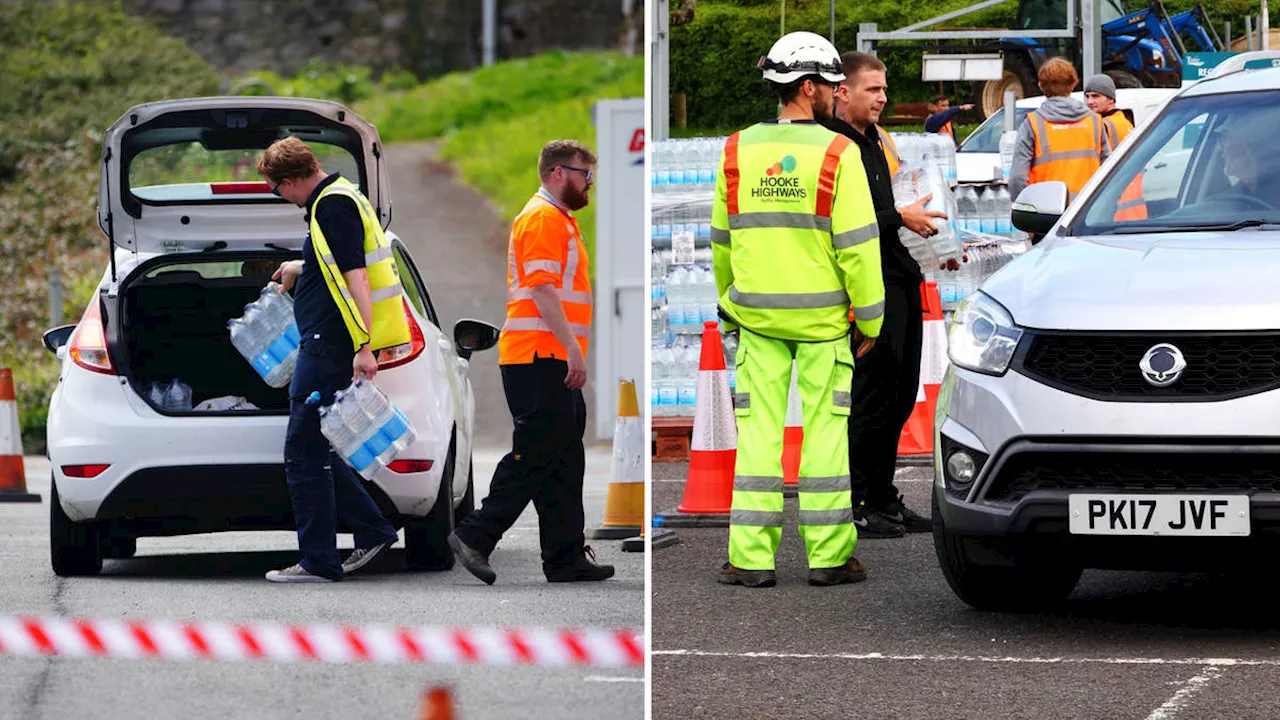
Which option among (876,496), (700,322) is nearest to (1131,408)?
(876,496)

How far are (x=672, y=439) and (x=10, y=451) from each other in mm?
3329

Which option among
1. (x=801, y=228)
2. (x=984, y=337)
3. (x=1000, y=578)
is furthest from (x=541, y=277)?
(x=1000, y=578)

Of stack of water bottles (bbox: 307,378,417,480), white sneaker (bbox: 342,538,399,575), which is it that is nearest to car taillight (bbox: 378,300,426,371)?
stack of water bottles (bbox: 307,378,417,480)

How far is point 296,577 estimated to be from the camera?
8125mm

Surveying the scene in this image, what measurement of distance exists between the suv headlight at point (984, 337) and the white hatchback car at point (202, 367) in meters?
2.03

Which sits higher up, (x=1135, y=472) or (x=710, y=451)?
(x=1135, y=472)

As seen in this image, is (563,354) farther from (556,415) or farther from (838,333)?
(838,333)

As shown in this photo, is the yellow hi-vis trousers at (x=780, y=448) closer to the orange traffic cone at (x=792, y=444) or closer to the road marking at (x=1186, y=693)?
the road marking at (x=1186, y=693)

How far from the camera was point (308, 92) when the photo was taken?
2681 centimetres

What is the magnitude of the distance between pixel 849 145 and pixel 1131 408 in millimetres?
1591

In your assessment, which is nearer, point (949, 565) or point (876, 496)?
point (949, 565)

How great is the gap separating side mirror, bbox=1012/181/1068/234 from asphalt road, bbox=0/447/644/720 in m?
1.77

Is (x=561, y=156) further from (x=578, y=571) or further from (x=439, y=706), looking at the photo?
(x=439, y=706)

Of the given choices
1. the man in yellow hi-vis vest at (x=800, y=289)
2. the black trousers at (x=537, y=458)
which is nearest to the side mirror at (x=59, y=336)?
the black trousers at (x=537, y=458)
